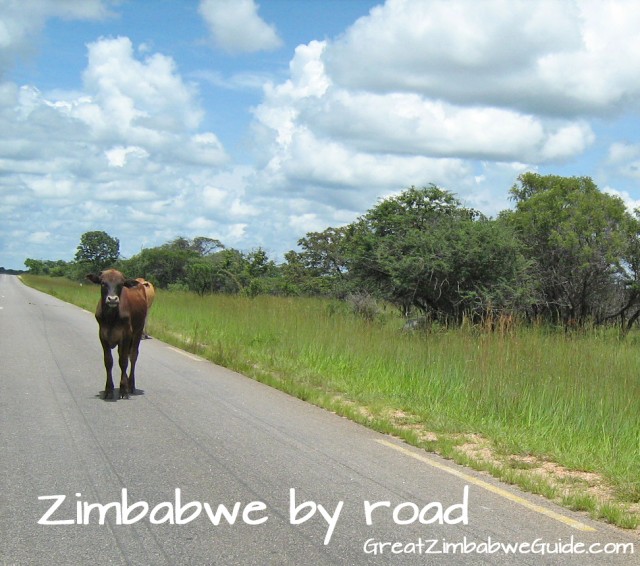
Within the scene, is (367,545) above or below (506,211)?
below

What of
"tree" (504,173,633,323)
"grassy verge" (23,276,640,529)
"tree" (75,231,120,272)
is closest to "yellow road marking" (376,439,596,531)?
"grassy verge" (23,276,640,529)

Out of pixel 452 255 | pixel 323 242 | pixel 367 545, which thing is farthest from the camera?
pixel 323 242

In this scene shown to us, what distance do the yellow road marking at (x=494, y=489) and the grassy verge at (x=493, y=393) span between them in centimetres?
26

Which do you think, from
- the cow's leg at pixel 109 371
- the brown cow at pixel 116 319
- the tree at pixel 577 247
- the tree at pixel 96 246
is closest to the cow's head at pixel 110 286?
the brown cow at pixel 116 319

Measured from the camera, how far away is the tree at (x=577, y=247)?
79.0 feet

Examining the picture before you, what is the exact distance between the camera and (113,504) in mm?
5945

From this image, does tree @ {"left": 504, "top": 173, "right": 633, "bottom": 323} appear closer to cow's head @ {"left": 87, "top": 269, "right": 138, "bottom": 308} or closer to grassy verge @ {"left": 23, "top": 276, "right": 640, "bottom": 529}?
grassy verge @ {"left": 23, "top": 276, "right": 640, "bottom": 529}

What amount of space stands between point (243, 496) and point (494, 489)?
2.15 m

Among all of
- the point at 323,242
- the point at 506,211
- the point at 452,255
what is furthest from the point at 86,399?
the point at 323,242

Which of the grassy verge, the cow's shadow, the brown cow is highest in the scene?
the brown cow

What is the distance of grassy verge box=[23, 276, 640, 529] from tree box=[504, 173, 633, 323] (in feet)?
29.2

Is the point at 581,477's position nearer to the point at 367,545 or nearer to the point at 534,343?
the point at 367,545

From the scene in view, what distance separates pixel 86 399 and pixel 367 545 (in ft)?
21.1

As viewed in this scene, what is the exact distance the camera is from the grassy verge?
752 cm
